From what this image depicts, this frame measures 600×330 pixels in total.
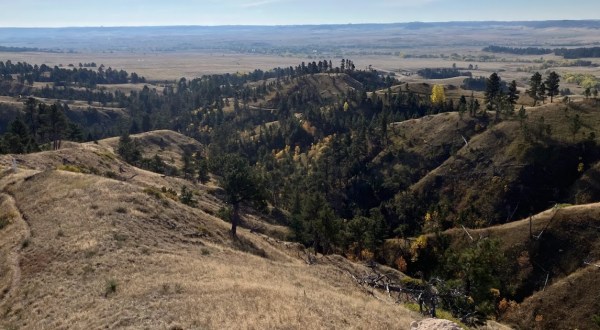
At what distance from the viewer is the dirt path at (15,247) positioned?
152 feet

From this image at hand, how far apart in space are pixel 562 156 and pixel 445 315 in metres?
133

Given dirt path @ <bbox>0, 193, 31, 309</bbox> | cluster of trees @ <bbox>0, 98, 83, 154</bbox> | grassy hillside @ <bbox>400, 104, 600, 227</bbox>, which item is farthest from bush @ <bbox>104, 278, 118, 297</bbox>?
grassy hillside @ <bbox>400, 104, 600, 227</bbox>

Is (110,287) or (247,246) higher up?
(110,287)

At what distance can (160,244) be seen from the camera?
61.1 metres

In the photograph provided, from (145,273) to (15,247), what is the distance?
21.3 metres

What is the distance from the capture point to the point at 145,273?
4853cm

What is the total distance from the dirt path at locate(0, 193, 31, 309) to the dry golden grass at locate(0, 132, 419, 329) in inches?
10.4

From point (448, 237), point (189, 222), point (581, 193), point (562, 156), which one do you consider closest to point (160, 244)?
point (189, 222)

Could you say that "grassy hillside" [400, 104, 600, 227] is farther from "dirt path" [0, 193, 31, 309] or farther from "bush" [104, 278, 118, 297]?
"dirt path" [0, 193, 31, 309]

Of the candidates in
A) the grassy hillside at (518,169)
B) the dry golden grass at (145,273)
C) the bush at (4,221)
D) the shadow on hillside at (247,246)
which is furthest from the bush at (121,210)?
the grassy hillside at (518,169)

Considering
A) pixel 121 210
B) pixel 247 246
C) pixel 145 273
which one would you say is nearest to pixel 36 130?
pixel 121 210

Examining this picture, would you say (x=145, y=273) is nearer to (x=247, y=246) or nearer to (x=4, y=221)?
(x=247, y=246)

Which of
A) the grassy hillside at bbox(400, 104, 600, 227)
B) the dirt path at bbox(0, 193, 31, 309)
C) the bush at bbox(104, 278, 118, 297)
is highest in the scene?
the bush at bbox(104, 278, 118, 297)

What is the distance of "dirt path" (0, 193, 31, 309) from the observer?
46188 millimetres
